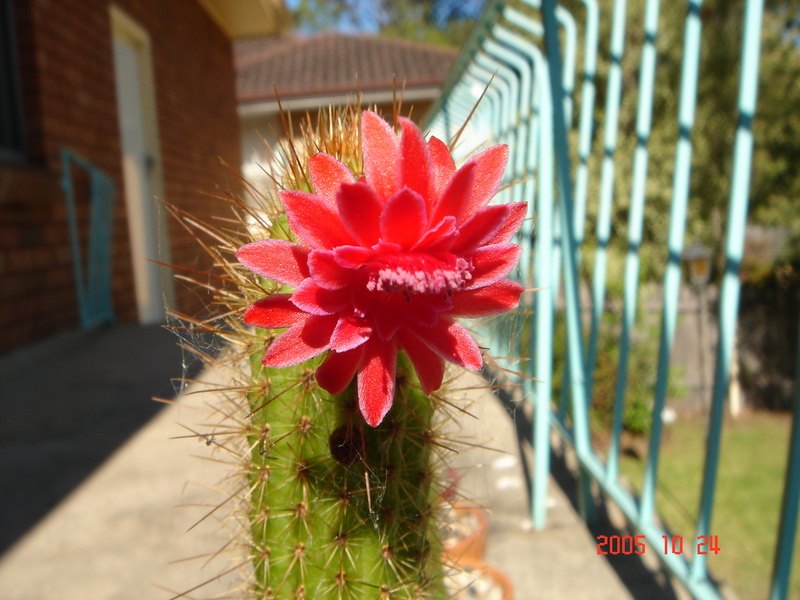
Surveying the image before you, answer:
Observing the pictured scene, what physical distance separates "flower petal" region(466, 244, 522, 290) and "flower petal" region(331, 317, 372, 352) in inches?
4.1

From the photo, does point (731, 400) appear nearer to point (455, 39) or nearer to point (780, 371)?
point (780, 371)

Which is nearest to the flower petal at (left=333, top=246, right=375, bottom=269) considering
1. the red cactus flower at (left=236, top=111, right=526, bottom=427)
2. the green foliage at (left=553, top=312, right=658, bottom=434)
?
the red cactus flower at (left=236, top=111, right=526, bottom=427)

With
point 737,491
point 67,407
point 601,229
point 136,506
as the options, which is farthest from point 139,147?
point 737,491

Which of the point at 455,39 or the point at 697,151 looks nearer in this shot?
the point at 697,151

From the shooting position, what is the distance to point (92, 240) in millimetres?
4164

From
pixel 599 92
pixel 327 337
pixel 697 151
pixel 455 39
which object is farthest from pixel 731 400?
pixel 455 39

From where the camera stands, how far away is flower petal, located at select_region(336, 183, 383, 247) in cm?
47

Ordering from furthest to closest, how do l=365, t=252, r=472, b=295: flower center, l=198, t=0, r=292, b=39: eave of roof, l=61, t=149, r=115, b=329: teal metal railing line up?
l=198, t=0, r=292, b=39: eave of roof, l=61, t=149, r=115, b=329: teal metal railing, l=365, t=252, r=472, b=295: flower center

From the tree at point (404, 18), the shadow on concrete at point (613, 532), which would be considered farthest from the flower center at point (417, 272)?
the tree at point (404, 18)

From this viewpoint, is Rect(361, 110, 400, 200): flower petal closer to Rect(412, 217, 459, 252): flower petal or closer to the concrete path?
Rect(412, 217, 459, 252): flower petal

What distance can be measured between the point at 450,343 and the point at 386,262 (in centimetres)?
10

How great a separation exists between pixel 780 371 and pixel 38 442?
32.8ft

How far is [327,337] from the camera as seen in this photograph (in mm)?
519

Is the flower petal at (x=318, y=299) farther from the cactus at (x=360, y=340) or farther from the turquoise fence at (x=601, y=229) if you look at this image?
the turquoise fence at (x=601, y=229)
